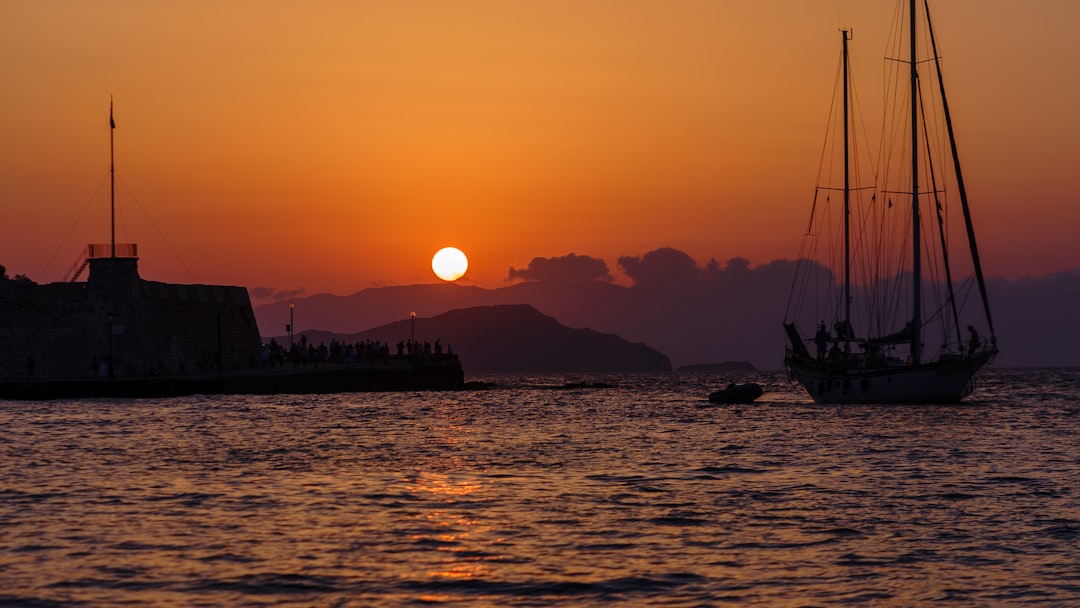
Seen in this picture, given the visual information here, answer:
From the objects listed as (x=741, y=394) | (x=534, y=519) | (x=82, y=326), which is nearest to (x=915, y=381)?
(x=741, y=394)

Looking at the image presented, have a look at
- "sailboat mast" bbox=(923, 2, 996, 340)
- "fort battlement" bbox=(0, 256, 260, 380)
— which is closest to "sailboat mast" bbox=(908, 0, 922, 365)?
"sailboat mast" bbox=(923, 2, 996, 340)

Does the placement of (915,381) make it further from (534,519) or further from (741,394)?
(534,519)

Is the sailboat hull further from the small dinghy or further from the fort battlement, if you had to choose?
the fort battlement

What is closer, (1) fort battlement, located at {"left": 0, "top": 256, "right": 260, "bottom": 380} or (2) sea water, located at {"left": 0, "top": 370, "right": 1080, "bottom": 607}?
(2) sea water, located at {"left": 0, "top": 370, "right": 1080, "bottom": 607}

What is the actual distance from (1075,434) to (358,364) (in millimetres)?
54493

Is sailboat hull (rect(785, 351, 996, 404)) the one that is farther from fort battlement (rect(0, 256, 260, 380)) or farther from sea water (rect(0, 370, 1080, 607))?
fort battlement (rect(0, 256, 260, 380))

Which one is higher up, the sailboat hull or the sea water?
the sailboat hull

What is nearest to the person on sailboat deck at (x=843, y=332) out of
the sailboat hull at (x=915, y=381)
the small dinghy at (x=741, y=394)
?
the sailboat hull at (x=915, y=381)

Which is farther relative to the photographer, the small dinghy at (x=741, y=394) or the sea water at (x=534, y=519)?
the small dinghy at (x=741, y=394)

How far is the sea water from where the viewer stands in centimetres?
1429

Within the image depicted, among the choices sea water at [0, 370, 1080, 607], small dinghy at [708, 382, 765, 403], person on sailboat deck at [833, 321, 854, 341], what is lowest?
sea water at [0, 370, 1080, 607]

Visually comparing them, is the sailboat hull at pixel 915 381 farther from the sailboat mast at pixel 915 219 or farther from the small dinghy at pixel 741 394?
the small dinghy at pixel 741 394

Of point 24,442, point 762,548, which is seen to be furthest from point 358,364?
point 762,548

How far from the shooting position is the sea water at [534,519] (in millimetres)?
14289
